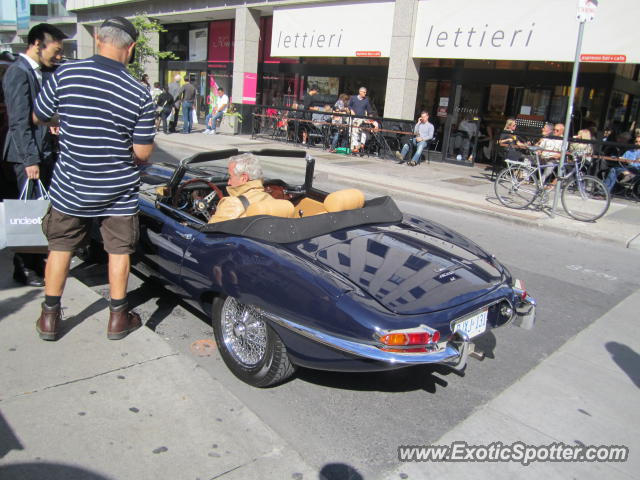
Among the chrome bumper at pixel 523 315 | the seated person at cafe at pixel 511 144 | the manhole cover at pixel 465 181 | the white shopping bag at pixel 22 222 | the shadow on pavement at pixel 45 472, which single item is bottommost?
the shadow on pavement at pixel 45 472

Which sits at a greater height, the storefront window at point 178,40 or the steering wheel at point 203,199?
the storefront window at point 178,40

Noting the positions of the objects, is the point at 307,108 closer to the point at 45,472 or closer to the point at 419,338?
the point at 419,338

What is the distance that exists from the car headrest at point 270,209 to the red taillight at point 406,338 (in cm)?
123

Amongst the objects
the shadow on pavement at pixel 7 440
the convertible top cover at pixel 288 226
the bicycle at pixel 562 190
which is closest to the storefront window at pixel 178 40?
the bicycle at pixel 562 190

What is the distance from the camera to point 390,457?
9.05 feet

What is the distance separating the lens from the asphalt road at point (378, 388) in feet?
9.37

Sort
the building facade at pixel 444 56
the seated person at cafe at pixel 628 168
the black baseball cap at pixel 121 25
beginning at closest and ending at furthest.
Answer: the black baseball cap at pixel 121 25
the seated person at cafe at pixel 628 168
the building facade at pixel 444 56

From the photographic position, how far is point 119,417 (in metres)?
2.71

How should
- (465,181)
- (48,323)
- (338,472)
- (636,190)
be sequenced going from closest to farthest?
(338,472)
(48,323)
(636,190)
(465,181)

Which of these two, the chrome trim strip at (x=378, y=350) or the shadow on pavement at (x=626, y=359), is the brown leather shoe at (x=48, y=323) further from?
the shadow on pavement at (x=626, y=359)

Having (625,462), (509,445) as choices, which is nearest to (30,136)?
(509,445)

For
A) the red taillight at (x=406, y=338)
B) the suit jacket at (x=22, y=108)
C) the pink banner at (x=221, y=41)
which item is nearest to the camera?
the red taillight at (x=406, y=338)

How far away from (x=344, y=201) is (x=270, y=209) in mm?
647

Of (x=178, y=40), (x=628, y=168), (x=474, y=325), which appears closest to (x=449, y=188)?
(x=628, y=168)
